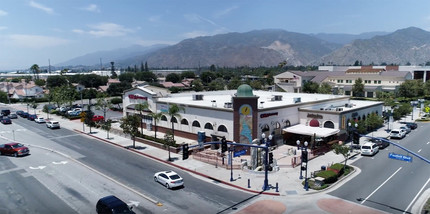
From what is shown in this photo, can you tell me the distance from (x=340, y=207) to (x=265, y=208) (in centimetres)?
619

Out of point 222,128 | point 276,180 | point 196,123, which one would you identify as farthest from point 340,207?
point 196,123

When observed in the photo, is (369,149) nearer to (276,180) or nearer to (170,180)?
(276,180)

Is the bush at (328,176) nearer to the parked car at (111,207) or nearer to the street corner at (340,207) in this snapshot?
the street corner at (340,207)

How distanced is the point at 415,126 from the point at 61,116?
78555 mm

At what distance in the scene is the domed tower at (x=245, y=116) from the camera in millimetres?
41000

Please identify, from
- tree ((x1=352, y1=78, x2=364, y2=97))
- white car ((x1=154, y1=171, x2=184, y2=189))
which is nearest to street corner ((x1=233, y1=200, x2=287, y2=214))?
white car ((x1=154, y1=171, x2=184, y2=189))

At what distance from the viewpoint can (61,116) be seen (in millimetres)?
76188

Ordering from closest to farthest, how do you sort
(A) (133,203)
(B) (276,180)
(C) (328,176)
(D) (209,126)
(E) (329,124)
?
(A) (133,203)
(C) (328,176)
(B) (276,180)
(D) (209,126)
(E) (329,124)

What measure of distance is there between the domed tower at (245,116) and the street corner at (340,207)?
15.7 m

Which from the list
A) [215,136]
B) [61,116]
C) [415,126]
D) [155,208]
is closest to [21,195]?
[155,208]

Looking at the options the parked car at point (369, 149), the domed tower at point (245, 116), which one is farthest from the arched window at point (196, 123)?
the parked car at point (369, 149)

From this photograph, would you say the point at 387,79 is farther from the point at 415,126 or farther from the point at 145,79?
the point at 145,79

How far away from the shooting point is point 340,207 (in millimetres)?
25453

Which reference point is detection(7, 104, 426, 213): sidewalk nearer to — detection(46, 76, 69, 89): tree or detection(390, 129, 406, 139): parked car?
detection(390, 129, 406, 139): parked car
